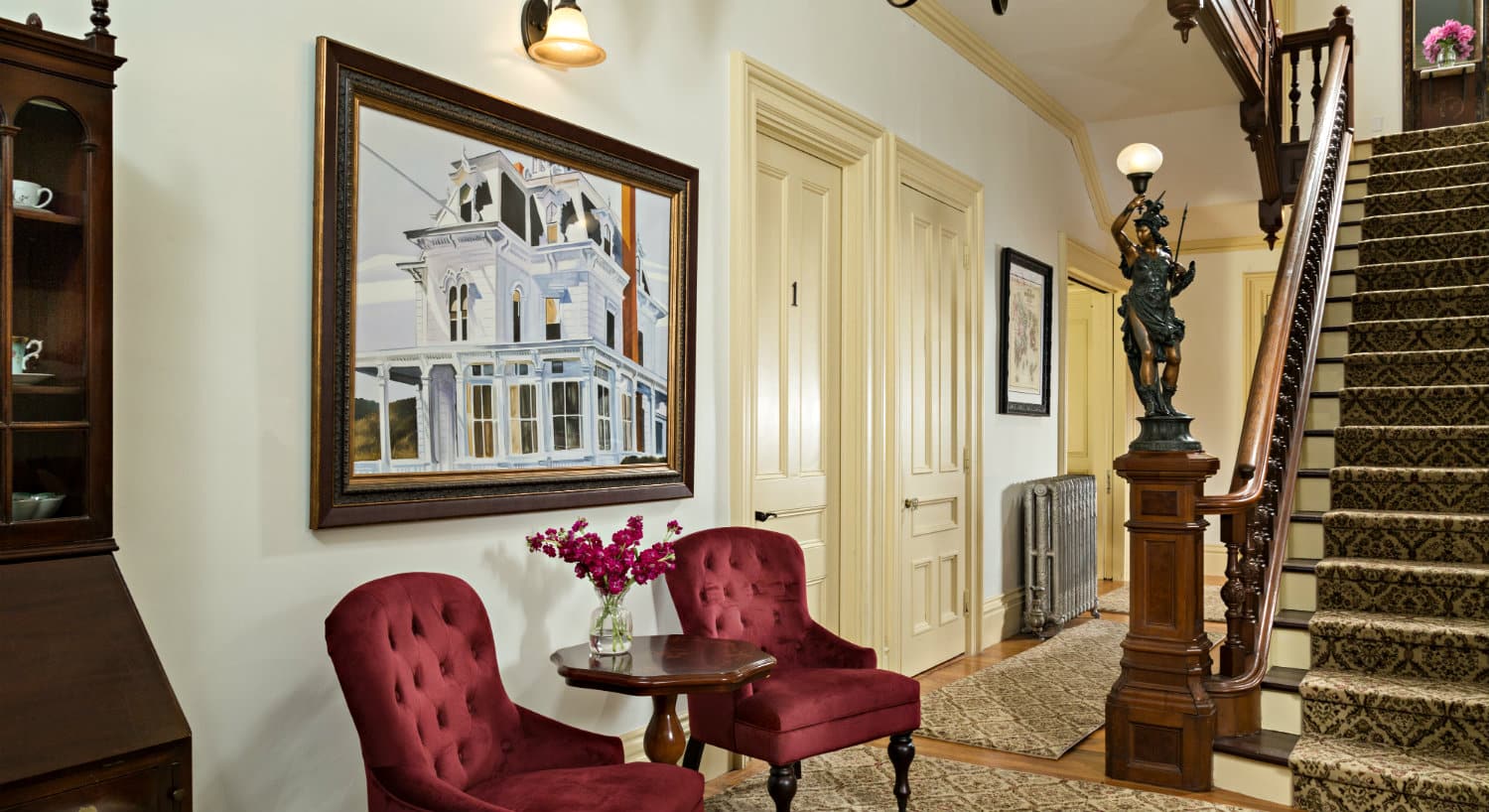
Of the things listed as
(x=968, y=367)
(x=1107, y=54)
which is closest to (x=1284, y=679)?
(x=968, y=367)

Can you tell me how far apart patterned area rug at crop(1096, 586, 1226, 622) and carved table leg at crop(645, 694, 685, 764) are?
4.80 m

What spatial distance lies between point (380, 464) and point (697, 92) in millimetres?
1809

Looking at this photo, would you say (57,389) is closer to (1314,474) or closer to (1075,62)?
(1314,474)

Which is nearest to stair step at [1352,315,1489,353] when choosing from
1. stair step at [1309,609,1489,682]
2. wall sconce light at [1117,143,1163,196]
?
wall sconce light at [1117,143,1163,196]

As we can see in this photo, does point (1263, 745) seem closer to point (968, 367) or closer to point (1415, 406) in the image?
point (1415, 406)

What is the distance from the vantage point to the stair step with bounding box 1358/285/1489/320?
493cm

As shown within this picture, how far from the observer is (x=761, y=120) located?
13.4 ft

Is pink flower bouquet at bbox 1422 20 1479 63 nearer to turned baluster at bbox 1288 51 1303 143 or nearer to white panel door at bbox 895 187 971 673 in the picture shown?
turned baluster at bbox 1288 51 1303 143

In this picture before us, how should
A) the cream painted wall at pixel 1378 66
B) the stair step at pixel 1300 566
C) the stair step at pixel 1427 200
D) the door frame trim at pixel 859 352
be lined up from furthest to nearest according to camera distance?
the cream painted wall at pixel 1378 66 → the stair step at pixel 1427 200 → the door frame trim at pixel 859 352 → the stair step at pixel 1300 566

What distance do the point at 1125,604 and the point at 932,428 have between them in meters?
2.91

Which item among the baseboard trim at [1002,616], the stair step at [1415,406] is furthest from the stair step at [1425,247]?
the baseboard trim at [1002,616]

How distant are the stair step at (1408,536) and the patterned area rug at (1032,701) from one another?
39.3 inches

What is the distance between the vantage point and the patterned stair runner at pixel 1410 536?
3.25m

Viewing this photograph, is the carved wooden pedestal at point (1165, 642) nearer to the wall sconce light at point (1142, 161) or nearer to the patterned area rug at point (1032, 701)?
the patterned area rug at point (1032, 701)
